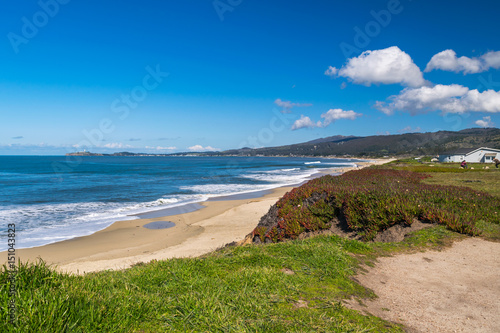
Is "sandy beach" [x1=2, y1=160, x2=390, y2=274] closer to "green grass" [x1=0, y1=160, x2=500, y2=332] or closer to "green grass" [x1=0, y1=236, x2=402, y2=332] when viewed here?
"green grass" [x1=0, y1=160, x2=500, y2=332]

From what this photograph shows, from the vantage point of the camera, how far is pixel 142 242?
13.9 m

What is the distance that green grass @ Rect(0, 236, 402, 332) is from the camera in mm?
2635

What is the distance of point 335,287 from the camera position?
170 inches

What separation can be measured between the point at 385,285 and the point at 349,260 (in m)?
0.80

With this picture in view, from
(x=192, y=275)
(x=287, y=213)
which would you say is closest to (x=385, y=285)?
(x=192, y=275)

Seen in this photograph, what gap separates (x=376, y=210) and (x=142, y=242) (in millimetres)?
10467

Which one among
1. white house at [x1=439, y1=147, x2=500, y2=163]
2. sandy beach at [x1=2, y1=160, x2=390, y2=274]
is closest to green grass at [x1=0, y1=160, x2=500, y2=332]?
sandy beach at [x1=2, y1=160, x2=390, y2=274]

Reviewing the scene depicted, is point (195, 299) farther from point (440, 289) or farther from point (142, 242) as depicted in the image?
point (142, 242)

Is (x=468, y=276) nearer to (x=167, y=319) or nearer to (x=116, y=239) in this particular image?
(x=167, y=319)

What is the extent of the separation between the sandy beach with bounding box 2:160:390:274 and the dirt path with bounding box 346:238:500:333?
17.3 ft

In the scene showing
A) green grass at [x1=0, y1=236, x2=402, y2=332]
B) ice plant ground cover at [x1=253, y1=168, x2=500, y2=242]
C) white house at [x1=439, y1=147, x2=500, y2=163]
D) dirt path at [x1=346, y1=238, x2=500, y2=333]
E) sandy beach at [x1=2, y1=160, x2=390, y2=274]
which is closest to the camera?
green grass at [x1=0, y1=236, x2=402, y2=332]

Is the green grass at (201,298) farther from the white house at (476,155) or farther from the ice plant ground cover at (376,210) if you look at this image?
the white house at (476,155)

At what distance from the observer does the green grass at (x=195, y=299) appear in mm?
2635

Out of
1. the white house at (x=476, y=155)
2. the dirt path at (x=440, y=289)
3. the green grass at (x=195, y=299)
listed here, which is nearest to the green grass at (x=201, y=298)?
the green grass at (x=195, y=299)
